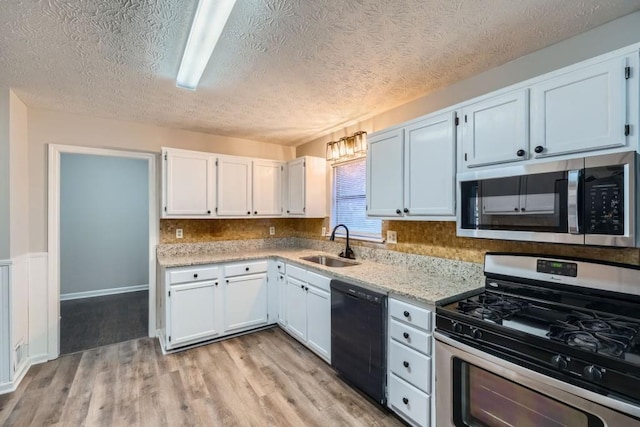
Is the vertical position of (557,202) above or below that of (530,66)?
below

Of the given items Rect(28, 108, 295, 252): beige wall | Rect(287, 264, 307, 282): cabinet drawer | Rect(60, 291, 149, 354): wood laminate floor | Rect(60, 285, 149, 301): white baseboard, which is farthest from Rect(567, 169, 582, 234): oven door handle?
Rect(60, 285, 149, 301): white baseboard

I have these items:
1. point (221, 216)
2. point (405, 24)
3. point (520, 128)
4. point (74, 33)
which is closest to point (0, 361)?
point (221, 216)

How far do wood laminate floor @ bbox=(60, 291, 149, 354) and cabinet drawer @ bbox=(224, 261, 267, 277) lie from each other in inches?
52.7

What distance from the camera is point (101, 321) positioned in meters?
3.85

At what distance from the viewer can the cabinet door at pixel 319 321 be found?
8.65 feet

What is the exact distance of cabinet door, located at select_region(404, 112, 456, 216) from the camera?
2.03 m

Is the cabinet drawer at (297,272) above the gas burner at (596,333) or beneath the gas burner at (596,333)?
beneath

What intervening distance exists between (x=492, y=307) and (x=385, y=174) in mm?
1281

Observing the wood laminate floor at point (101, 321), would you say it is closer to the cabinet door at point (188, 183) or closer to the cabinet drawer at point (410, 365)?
the cabinet door at point (188, 183)

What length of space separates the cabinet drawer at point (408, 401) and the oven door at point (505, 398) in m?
0.13

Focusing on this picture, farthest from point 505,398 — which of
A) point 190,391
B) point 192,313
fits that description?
point 192,313

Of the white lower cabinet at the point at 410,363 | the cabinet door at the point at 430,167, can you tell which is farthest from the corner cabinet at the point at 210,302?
the cabinet door at the point at 430,167

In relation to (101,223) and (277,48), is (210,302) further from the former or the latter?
(101,223)

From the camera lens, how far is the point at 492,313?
155cm
